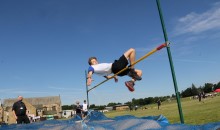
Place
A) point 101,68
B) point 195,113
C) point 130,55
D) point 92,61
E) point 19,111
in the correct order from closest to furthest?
point 130,55
point 101,68
point 92,61
point 19,111
point 195,113

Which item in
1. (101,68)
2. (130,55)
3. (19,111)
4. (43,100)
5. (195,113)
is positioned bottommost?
(195,113)

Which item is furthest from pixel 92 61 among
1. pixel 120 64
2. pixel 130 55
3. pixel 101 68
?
pixel 130 55

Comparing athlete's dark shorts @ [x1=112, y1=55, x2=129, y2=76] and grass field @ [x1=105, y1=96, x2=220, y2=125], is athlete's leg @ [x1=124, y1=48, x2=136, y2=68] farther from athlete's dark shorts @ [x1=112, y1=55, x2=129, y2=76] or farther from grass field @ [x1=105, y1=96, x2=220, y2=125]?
grass field @ [x1=105, y1=96, x2=220, y2=125]

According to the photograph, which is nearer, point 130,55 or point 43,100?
point 130,55

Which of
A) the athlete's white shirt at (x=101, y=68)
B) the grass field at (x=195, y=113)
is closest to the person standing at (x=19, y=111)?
the grass field at (x=195, y=113)

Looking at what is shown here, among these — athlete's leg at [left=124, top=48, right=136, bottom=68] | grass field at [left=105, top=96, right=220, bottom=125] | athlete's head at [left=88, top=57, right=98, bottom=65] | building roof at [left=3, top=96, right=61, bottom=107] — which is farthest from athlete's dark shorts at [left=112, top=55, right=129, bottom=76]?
building roof at [left=3, top=96, right=61, bottom=107]

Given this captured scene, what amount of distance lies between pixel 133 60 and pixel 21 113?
22.3 ft

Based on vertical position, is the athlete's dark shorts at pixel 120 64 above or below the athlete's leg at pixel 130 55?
below

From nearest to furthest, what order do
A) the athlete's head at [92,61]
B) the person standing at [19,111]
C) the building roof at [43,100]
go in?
the athlete's head at [92,61] → the person standing at [19,111] → the building roof at [43,100]

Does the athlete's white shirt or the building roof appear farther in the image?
the building roof

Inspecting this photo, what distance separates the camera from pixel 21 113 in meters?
12.2

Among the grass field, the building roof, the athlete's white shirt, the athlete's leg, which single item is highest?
the building roof

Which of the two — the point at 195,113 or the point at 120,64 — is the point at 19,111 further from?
the point at 195,113

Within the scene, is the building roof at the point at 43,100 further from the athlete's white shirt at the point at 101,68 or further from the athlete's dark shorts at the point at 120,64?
the athlete's dark shorts at the point at 120,64
